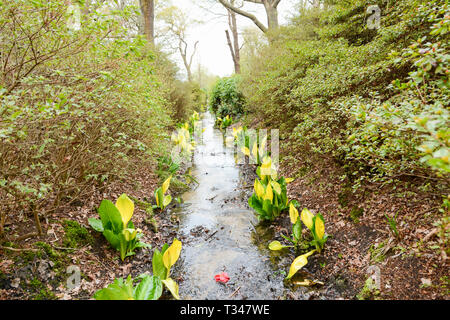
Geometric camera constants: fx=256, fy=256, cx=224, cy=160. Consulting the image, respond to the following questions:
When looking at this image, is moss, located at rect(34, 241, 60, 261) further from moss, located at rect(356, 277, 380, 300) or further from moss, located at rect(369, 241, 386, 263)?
moss, located at rect(369, 241, 386, 263)

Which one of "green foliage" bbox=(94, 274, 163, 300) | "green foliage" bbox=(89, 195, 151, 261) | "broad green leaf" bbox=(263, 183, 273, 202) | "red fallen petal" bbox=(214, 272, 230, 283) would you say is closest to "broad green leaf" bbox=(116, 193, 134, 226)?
"green foliage" bbox=(89, 195, 151, 261)

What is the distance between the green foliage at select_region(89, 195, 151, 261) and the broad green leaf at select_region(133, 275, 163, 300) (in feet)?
2.63

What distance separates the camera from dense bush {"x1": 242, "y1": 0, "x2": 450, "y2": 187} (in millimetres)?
1755

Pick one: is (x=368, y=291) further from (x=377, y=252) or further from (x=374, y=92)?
(x=374, y=92)

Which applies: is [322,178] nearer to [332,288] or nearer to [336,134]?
[336,134]

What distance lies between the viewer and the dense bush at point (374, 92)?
1755 millimetres

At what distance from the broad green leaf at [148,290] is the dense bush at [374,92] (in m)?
2.06

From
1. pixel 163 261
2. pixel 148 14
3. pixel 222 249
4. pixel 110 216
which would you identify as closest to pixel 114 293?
pixel 163 261

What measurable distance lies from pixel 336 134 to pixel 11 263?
13.5 ft

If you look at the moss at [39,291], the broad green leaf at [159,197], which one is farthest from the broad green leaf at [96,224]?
the broad green leaf at [159,197]
